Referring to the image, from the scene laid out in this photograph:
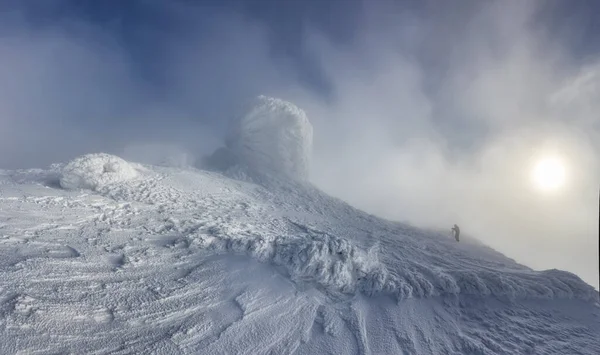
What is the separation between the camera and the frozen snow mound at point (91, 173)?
44.7 ft

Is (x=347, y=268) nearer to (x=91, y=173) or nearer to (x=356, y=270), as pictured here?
(x=356, y=270)

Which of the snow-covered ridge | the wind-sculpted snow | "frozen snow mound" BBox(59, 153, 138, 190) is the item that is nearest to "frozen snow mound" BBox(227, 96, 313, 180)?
"frozen snow mound" BBox(59, 153, 138, 190)

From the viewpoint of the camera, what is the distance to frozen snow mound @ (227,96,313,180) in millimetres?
24219

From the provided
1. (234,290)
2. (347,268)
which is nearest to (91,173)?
(234,290)

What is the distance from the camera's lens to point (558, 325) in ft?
29.9

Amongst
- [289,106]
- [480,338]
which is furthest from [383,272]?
[289,106]

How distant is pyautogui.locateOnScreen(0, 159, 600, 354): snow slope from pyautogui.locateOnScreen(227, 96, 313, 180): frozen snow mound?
11.0 metres

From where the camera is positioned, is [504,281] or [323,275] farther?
[504,281]

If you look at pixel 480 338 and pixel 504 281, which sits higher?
pixel 504 281

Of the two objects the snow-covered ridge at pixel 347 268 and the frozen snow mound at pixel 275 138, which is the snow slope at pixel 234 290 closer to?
the snow-covered ridge at pixel 347 268

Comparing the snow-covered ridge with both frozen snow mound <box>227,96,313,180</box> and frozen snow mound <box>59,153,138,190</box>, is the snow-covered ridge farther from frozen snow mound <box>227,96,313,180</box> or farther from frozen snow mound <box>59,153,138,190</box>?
frozen snow mound <box>227,96,313,180</box>

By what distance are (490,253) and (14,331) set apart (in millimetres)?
18018

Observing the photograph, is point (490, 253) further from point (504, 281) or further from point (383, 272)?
point (383, 272)

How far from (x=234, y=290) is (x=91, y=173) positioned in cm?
946
